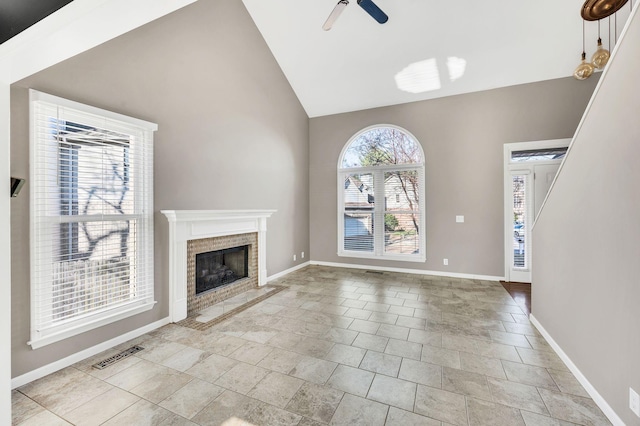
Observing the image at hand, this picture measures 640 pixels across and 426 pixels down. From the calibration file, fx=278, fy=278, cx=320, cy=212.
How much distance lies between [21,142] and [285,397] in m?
2.73

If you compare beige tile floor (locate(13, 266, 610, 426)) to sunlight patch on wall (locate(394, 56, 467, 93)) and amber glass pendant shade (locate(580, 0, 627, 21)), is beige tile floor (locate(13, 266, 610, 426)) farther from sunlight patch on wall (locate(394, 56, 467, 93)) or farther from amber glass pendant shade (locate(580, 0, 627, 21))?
sunlight patch on wall (locate(394, 56, 467, 93))

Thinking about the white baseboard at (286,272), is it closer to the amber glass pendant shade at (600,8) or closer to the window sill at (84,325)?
the window sill at (84,325)

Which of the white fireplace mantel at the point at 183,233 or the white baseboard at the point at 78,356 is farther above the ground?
the white fireplace mantel at the point at 183,233

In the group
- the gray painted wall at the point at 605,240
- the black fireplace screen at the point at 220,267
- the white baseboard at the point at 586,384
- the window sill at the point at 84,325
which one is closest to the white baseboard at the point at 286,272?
the black fireplace screen at the point at 220,267

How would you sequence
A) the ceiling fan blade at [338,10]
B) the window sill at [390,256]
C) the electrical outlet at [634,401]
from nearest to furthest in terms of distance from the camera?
the electrical outlet at [634,401]
the ceiling fan blade at [338,10]
the window sill at [390,256]

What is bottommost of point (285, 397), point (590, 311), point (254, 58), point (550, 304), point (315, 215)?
point (285, 397)

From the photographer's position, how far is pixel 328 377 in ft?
7.27

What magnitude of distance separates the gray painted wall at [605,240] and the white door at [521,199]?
2.68 meters

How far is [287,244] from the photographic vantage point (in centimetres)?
574

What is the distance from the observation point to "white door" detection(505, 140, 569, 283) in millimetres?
4918

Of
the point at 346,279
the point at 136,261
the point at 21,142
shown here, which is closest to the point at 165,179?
the point at 136,261

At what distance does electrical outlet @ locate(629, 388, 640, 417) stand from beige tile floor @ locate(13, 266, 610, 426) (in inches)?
12.6

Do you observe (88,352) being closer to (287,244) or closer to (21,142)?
(21,142)

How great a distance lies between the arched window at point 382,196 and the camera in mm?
5727
